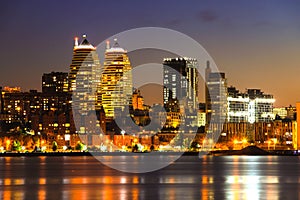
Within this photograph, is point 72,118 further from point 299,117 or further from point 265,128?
point 299,117

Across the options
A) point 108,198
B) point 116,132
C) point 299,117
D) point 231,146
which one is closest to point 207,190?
point 108,198

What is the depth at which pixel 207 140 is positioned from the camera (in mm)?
166250

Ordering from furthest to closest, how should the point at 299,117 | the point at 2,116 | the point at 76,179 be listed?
the point at 2,116 < the point at 299,117 < the point at 76,179

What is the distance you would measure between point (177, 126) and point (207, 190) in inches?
5639

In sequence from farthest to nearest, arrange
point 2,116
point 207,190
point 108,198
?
1. point 2,116
2. point 207,190
3. point 108,198

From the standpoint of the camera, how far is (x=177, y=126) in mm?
188875

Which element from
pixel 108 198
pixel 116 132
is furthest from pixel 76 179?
pixel 116 132

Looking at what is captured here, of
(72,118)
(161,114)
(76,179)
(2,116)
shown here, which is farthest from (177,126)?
(76,179)

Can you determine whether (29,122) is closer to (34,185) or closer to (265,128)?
(265,128)

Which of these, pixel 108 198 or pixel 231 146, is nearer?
pixel 108 198

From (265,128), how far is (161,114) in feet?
128

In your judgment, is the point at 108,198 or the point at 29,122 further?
the point at 29,122

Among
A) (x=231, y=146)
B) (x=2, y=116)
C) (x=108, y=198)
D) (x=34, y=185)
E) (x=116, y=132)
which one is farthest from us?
(x=2, y=116)

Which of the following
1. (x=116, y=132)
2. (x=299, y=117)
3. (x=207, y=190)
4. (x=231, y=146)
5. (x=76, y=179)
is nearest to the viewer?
(x=207, y=190)
